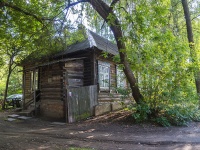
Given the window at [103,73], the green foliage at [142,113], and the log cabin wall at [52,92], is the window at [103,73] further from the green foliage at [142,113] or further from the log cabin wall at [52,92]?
the green foliage at [142,113]

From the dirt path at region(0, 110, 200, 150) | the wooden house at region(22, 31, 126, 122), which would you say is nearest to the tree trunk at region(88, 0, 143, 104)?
the wooden house at region(22, 31, 126, 122)

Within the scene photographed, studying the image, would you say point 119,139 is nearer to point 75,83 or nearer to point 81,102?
point 81,102

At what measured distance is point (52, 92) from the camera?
12.3 metres

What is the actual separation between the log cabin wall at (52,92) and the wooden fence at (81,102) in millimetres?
1011

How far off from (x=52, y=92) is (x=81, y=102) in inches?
96.8

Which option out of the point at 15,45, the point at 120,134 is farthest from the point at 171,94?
the point at 15,45

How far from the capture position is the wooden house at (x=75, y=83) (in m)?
10.8

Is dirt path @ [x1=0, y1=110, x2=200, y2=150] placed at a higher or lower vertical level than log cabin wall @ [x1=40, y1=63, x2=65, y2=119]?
lower

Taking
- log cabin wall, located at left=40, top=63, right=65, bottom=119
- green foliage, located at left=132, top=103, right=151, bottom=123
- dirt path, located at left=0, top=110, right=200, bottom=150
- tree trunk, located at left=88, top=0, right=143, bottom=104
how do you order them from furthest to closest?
1. log cabin wall, located at left=40, top=63, right=65, bottom=119
2. tree trunk, located at left=88, top=0, right=143, bottom=104
3. green foliage, located at left=132, top=103, right=151, bottom=123
4. dirt path, located at left=0, top=110, right=200, bottom=150

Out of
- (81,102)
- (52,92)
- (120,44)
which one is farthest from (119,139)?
(52,92)

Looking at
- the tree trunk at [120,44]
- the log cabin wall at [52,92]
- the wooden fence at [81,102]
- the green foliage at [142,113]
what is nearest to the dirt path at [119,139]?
the green foliage at [142,113]

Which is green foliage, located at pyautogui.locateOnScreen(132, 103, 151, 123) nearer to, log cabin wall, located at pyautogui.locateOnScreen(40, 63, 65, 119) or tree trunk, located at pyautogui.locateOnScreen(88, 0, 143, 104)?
tree trunk, located at pyautogui.locateOnScreen(88, 0, 143, 104)

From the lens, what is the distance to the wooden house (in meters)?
10.8

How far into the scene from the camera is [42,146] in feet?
19.3
